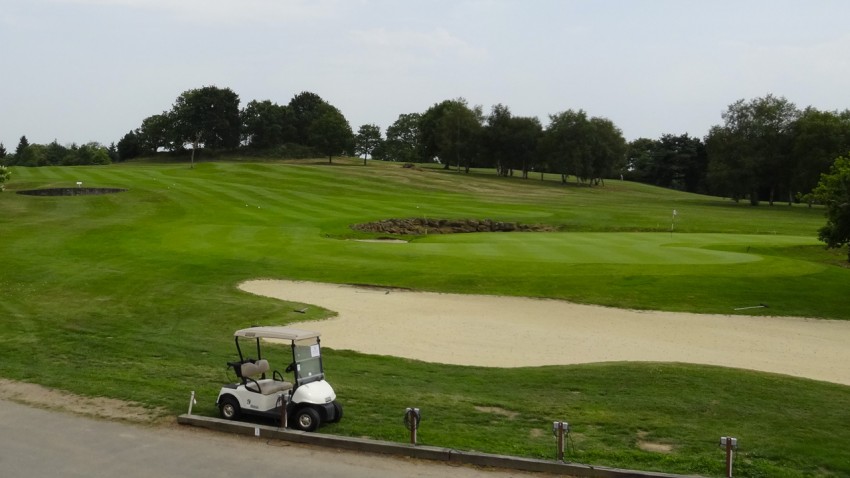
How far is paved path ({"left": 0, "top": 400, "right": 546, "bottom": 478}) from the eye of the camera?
11.1 m

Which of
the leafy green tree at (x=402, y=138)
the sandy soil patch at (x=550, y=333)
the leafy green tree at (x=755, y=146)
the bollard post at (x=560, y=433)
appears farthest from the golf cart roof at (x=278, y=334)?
the leafy green tree at (x=402, y=138)

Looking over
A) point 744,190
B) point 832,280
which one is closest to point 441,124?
point 744,190

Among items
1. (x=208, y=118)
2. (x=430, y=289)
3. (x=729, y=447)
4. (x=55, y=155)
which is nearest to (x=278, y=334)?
(x=729, y=447)

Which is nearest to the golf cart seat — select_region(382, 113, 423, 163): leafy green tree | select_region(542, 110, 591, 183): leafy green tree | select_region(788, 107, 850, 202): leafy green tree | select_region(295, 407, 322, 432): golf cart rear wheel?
select_region(295, 407, 322, 432): golf cart rear wheel

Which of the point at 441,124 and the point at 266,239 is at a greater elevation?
the point at 441,124

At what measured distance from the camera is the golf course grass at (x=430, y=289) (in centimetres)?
1343

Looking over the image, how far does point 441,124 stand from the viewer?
12694cm

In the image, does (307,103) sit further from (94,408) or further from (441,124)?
(94,408)

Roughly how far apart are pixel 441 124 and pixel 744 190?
51.8 metres

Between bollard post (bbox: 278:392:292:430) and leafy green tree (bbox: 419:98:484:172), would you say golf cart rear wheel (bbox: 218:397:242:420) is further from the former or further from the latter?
leafy green tree (bbox: 419:98:484:172)

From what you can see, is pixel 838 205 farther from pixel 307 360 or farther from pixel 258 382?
pixel 258 382

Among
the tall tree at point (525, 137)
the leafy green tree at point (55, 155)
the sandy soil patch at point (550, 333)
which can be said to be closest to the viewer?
the sandy soil patch at point (550, 333)

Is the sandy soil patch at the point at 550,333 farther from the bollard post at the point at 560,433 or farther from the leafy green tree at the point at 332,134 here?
the leafy green tree at the point at 332,134

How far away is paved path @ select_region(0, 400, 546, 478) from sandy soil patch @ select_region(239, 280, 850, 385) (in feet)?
27.0
